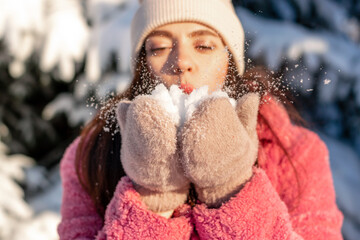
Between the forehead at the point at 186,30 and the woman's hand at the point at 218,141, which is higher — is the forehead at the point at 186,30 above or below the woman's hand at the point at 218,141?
above

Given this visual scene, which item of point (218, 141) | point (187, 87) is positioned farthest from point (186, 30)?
point (218, 141)

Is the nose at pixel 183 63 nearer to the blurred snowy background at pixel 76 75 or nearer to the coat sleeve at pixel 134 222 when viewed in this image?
the coat sleeve at pixel 134 222

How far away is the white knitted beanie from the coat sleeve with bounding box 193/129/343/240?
270mm

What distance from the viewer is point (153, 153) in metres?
0.48

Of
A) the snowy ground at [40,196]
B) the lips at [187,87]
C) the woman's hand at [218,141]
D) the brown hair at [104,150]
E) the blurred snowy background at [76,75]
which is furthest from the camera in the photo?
the snowy ground at [40,196]

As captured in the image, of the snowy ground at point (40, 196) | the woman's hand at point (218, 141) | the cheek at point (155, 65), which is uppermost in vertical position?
the cheek at point (155, 65)

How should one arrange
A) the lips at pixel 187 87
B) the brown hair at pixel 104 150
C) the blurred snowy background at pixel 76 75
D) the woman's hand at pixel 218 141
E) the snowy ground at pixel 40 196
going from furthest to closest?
1. the snowy ground at pixel 40 196
2. the blurred snowy background at pixel 76 75
3. the brown hair at pixel 104 150
4. the lips at pixel 187 87
5. the woman's hand at pixel 218 141

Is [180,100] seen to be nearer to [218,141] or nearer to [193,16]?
[218,141]

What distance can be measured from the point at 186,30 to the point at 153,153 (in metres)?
0.28

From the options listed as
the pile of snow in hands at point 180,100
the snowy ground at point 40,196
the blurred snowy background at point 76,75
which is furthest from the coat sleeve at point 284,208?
the snowy ground at point 40,196

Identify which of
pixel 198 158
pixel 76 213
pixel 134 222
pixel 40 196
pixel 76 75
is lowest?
pixel 40 196

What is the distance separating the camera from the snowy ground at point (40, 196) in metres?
1.57

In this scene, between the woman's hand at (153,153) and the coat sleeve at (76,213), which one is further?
the coat sleeve at (76,213)

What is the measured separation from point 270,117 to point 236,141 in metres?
0.36
